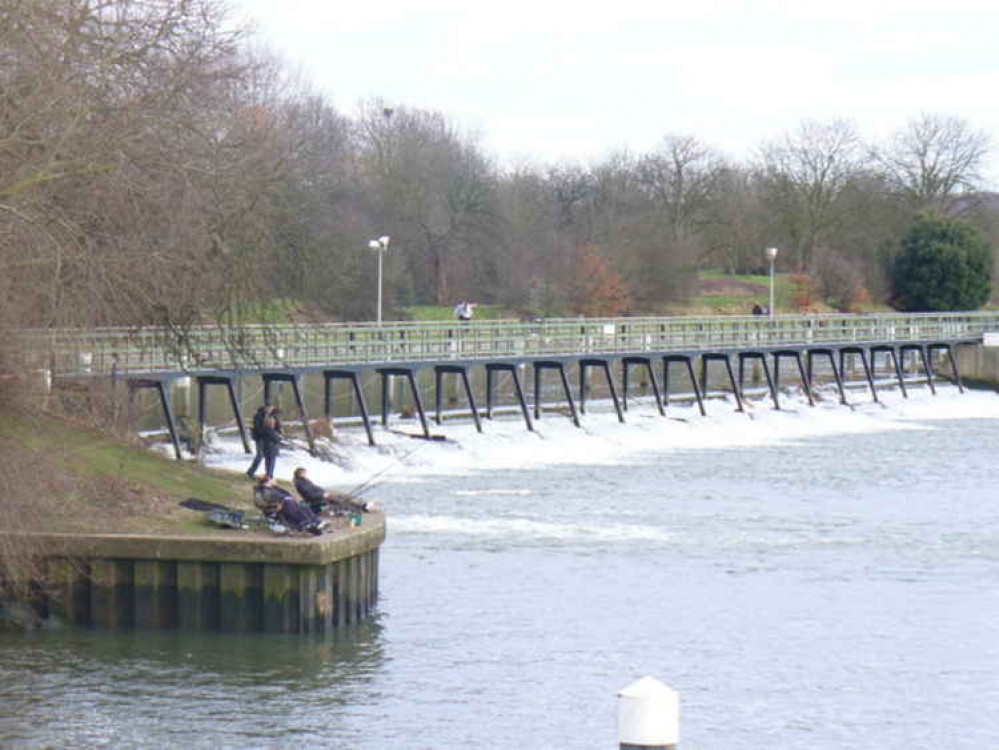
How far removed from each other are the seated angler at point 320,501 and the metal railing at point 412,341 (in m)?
1.86

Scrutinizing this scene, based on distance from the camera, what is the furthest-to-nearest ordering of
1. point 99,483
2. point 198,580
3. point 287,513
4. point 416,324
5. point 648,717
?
point 416,324 → point 99,483 → point 287,513 → point 198,580 → point 648,717

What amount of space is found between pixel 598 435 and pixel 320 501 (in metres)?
29.5

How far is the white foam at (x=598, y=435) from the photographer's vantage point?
43.9m

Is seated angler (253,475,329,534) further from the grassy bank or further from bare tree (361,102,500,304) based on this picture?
bare tree (361,102,500,304)

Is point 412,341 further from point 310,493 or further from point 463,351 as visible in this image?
point 310,493

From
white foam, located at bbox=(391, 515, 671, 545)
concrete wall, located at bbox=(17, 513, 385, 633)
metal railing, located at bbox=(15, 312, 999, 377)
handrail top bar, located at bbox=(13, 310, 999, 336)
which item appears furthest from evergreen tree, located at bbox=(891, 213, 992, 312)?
concrete wall, located at bbox=(17, 513, 385, 633)

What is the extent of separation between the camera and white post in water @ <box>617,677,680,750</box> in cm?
886

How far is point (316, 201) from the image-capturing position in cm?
4609

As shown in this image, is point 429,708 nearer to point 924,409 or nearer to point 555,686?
point 555,686

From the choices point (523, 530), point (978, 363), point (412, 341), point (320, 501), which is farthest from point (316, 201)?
point (978, 363)

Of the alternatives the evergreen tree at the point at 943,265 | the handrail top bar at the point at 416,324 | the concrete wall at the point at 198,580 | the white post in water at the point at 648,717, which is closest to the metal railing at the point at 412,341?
the handrail top bar at the point at 416,324

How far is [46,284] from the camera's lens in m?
19.1

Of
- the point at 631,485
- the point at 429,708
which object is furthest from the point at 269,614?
the point at 631,485

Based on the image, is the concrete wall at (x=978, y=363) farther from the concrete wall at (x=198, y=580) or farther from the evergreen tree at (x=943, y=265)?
the concrete wall at (x=198, y=580)
